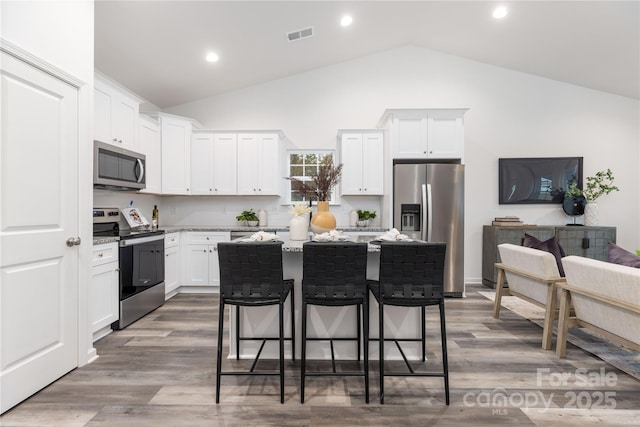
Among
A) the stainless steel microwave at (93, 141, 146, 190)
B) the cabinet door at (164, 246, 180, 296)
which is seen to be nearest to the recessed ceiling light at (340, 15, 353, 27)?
the stainless steel microwave at (93, 141, 146, 190)

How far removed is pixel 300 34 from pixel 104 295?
12.0 feet

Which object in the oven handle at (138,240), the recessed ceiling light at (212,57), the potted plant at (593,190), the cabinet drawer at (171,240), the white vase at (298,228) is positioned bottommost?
the cabinet drawer at (171,240)

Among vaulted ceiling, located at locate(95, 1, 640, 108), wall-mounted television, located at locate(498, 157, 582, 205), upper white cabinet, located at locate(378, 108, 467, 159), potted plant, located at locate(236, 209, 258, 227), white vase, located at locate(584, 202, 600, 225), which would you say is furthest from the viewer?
wall-mounted television, located at locate(498, 157, 582, 205)

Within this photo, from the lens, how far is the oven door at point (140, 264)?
336 cm

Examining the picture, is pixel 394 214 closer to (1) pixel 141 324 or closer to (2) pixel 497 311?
(2) pixel 497 311

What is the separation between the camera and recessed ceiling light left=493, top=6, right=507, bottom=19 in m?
3.98

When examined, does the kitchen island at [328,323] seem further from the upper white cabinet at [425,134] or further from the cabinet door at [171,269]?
the upper white cabinet at [425,134]

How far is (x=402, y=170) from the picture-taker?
4551mm

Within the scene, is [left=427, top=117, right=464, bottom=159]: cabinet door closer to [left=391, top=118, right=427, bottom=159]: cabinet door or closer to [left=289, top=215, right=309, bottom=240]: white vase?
[left=391, top=118, right=427, bottom=159]: cabinet door

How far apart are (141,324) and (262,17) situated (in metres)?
3.54

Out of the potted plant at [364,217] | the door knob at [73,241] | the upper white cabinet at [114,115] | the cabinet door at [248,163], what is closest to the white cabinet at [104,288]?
the door knob at [73,241]

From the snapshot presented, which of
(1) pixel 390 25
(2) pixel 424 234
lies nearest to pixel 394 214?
(2) pixel 424 234

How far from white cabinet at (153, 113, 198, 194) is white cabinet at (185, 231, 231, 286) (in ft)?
2.45

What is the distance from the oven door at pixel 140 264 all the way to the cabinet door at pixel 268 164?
159cm
